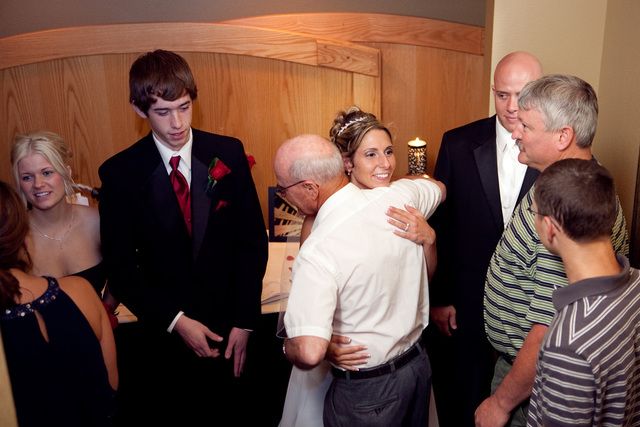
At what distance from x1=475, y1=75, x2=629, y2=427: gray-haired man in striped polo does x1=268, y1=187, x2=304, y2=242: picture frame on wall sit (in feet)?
4.96

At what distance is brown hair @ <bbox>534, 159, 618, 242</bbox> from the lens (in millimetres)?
1489

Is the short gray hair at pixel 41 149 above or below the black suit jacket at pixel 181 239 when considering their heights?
above

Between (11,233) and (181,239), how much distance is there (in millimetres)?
688

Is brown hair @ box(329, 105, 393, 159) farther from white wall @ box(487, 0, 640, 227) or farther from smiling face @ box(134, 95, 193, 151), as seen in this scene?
white wall @ box(487, 0, 640, 227)

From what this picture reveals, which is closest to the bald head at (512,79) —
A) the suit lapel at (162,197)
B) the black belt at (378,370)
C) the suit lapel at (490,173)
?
the suit lapel at (490,173)

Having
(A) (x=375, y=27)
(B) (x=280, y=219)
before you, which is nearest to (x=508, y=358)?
(B) (x=280, y=219)

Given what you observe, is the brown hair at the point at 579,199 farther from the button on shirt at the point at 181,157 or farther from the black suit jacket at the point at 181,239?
the button on shirt at the point at 181,157

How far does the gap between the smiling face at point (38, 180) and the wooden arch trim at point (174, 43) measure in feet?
2.92

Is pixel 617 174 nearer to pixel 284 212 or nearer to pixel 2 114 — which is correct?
pixel 284 212

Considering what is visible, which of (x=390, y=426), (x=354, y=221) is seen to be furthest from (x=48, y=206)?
(x=390, y=426)

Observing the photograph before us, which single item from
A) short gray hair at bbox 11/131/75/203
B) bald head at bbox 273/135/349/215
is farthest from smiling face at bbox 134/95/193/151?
bald head at bbox 273/135/349/215

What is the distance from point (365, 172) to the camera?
2180mm

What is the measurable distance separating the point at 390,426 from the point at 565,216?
89cm

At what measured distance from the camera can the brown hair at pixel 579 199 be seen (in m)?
1.49
